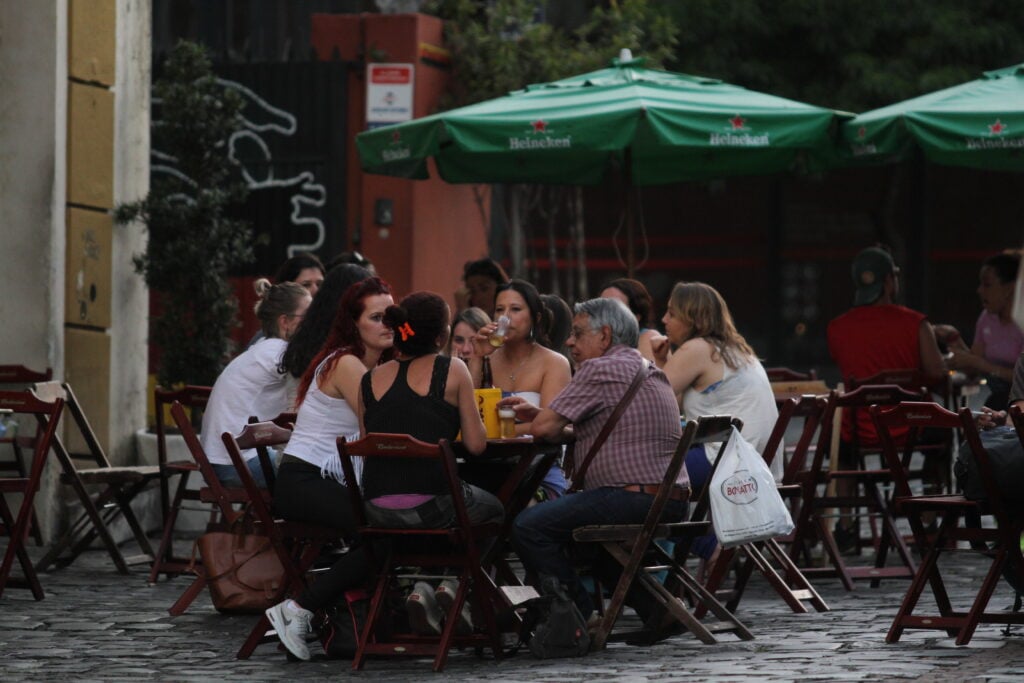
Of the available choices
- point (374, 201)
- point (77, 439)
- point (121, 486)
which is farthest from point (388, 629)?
point (374, 201)

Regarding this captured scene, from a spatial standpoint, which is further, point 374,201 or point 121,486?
point 374,201

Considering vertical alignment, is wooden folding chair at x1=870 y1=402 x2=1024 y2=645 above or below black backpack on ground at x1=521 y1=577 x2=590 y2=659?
above

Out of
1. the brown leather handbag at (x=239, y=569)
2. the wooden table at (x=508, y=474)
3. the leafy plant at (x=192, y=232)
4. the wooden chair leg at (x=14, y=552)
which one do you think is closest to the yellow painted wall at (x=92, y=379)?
the leafy plant at (x=192, y=232)

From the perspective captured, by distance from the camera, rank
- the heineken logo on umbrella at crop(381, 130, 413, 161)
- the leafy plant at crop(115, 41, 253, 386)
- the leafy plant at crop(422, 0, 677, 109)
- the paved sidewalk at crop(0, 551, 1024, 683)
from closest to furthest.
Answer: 1. the paved sidewalk at crop(0, 551, 1024, 683)
2. the heineken logo on umbrella at crop(381, 130, 413, 161)
3. the leafy plant at crop(115, 41, 253, 386)
4. the leafy plant at crop(422, 0, 677, 109)

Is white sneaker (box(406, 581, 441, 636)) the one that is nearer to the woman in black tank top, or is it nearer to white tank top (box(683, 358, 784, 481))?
the woman in black tank top

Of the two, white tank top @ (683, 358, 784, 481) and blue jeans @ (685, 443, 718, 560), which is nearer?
blue jeans @ (685, 443, 718, 560)

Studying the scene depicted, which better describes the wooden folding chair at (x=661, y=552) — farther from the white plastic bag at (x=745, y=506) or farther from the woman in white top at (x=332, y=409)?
the woman in white top at (x=332, y=409)

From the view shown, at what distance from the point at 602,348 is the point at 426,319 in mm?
840

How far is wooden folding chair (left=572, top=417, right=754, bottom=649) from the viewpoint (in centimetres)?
796

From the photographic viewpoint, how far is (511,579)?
8.73 metres

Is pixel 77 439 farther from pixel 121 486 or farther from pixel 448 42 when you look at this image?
pixel 448 42

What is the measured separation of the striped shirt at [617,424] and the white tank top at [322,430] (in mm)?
917

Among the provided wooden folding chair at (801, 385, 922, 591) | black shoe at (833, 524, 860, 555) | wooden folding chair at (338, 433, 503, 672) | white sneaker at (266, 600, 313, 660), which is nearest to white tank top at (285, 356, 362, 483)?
wooden folding chair at (338, 433, 503, 672)

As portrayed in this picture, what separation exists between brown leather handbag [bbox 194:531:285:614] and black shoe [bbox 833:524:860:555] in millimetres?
3894
